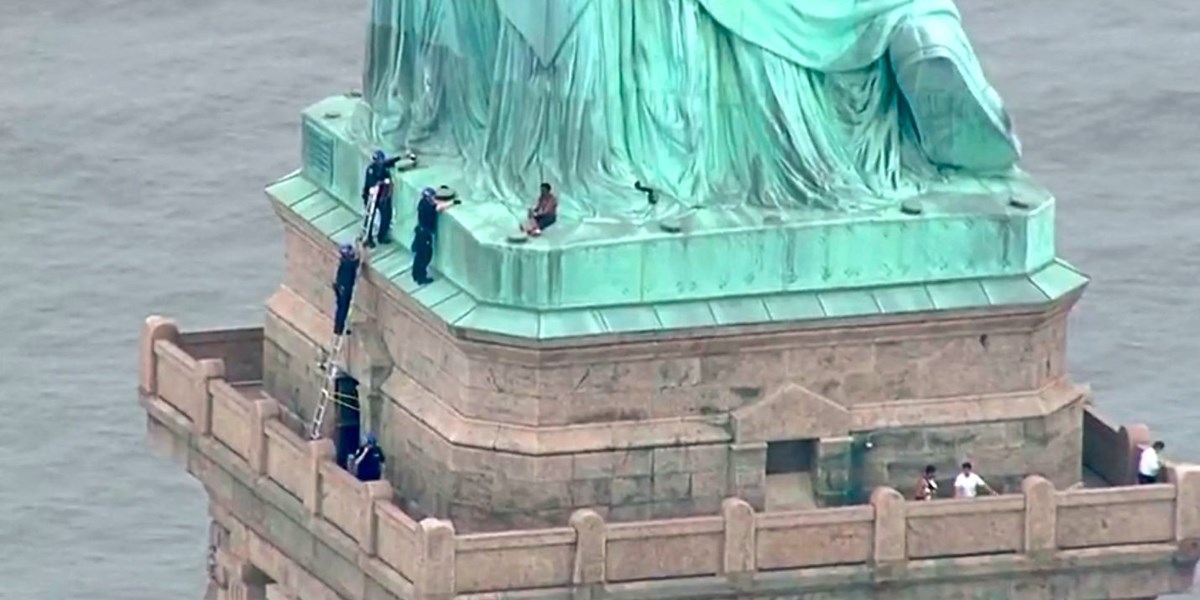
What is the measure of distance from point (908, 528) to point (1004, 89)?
28678mm

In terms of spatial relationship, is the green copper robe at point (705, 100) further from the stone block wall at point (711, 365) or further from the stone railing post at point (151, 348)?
the stone railing post at point (151, 348)

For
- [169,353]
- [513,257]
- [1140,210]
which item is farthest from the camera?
[1140,210]

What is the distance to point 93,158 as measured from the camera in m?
89.1

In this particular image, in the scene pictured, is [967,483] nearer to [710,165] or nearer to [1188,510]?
[1188,510]

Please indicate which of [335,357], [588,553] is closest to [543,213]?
[588,553]

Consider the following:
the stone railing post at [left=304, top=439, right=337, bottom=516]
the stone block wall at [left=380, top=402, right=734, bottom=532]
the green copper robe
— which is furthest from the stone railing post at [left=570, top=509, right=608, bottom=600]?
the green copper robe

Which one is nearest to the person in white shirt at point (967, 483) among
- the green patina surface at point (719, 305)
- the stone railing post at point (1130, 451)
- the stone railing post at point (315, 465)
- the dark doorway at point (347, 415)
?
the green patina surface at point (719, 305)

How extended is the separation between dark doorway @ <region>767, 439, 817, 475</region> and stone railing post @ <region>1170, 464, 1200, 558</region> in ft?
10.8

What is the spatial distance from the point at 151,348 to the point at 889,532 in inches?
323

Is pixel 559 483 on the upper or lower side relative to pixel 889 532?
upper

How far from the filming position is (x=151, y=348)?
66750 mm

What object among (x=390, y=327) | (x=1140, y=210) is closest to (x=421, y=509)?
(x=390, y=327)

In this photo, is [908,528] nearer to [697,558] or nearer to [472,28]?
[697,558]

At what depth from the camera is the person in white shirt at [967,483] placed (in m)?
63.0
